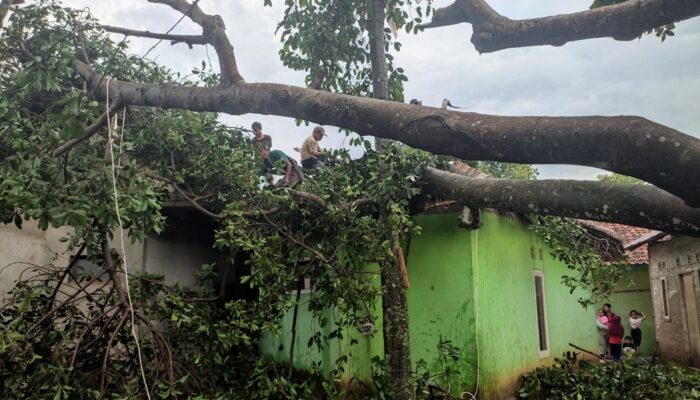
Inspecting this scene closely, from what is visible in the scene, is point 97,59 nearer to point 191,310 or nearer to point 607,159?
point 191,310

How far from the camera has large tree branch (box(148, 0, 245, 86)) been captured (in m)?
3.87

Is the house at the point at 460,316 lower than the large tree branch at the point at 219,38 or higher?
lower

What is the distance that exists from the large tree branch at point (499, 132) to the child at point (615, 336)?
39.4 feet

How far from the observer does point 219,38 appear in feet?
13.4

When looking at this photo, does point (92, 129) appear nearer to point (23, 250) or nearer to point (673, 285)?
point (23, 250)

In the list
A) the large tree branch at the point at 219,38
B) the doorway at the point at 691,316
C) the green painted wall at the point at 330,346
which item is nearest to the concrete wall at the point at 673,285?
the doorway at the point at 691,316

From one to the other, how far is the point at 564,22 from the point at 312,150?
6.73 metres


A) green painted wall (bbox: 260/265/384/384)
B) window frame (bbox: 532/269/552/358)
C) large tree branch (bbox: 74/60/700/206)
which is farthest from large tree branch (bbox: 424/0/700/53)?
window frame (bbox: 532/269/552/358)

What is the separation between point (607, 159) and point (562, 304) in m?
9.54

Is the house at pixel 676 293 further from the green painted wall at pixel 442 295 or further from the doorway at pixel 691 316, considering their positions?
the green painted wall at pixel 442 295

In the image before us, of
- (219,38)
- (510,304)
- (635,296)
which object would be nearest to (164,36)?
(219,38)

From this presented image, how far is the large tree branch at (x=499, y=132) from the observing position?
225 cm

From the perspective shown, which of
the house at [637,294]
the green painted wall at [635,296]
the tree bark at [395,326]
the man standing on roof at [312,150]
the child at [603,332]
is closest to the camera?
the tree bark at [395,326]

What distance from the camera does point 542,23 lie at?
3.30 m
